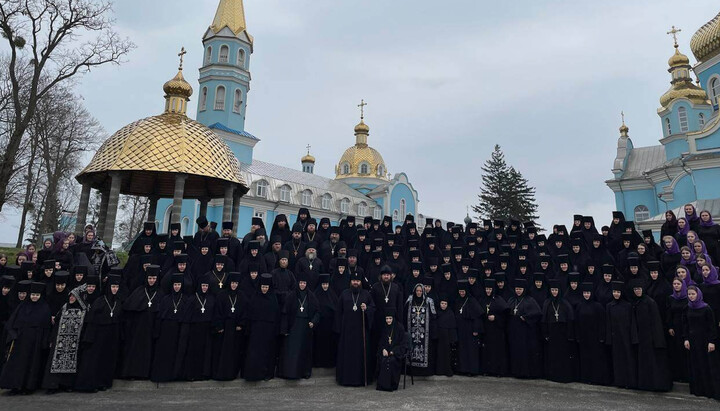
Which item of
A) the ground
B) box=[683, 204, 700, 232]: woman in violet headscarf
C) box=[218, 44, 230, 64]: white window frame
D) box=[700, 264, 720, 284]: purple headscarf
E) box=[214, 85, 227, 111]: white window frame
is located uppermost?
box=[218, 44, 230, 64]: white window frame

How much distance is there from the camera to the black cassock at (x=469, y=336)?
333 inches

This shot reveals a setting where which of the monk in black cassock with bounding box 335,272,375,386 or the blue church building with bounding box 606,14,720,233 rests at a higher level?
the blue church building with bounding box 606,14,720,233

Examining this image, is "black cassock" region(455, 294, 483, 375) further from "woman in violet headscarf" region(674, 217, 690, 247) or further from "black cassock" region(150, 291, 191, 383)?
"black cassock" region(150, 291, 191, 383)

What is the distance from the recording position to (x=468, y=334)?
8492 millimetres

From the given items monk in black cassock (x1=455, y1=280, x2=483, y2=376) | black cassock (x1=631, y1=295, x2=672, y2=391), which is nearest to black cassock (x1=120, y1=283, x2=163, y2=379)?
monk in black cassock (x1=455, y1=280, x2=483, y2=376)

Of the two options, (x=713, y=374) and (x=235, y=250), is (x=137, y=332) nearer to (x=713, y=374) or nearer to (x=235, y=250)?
(x=235, y=250)

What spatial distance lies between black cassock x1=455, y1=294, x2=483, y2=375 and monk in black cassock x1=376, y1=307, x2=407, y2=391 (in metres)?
1.55

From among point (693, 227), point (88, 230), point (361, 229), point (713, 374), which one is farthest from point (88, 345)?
point (693, 227)

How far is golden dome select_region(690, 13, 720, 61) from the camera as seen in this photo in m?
25.0

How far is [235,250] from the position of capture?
30.2 feet

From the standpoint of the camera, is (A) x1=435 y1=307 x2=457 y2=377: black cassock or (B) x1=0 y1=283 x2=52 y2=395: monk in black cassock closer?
(B) x1=0 y1=283 x2=52 y2=395: monk in black cassock

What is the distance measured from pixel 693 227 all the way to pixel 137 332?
1036 cm

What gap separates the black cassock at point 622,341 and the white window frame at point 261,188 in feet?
88.2

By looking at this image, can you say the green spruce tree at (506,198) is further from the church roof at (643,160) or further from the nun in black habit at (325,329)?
the nun in black habit at (325,329)
